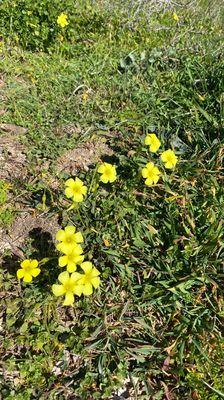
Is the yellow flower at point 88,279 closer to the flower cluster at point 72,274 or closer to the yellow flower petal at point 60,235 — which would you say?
the flower cluster at point 72,274

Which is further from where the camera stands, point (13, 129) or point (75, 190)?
point (13, 129)

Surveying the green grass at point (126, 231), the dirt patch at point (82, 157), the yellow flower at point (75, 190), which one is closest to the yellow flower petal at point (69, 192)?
the yellow flower at point (75, 190)

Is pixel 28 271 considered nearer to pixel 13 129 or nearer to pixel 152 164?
pixel 152 164

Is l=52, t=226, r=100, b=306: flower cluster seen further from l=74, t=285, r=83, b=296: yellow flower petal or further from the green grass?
the green grass

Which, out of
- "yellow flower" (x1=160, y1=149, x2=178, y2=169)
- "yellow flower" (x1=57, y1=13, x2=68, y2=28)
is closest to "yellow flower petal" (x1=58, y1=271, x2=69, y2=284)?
"yellow flower" (x1=160, y1=149, x2=178, y2=169)

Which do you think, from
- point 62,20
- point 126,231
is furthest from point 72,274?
point 62,20

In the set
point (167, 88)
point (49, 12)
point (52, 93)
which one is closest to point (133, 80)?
point (167, 88)

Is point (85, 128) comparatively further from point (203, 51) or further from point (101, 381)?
point (101, 381)
